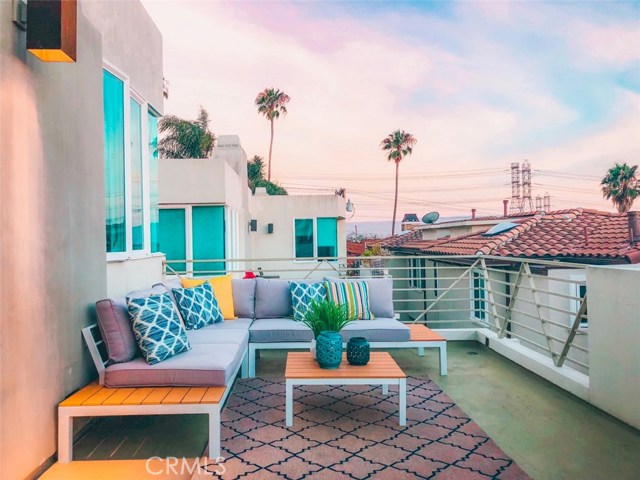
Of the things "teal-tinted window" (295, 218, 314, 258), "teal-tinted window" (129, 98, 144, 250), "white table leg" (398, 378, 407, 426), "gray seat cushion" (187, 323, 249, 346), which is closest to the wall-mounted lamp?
"teal-tinted window" (295, 218, 314, 258)

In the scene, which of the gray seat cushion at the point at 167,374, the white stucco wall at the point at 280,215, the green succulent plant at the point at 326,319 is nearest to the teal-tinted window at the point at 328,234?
the white stucco wall at the point at 280,215

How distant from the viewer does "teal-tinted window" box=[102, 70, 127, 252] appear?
3941mm

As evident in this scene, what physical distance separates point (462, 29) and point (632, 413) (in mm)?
6519

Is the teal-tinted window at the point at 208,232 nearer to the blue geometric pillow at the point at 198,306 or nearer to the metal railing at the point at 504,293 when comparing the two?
the metal railing at the point at 504,293

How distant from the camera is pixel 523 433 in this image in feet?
9.70

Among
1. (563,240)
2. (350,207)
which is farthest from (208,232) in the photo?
(563,240)

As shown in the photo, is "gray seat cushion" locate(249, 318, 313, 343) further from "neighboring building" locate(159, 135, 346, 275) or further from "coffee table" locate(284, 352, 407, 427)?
"neighboring building" locate(159, 135, 346, 275)

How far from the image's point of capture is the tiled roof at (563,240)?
26.0ft

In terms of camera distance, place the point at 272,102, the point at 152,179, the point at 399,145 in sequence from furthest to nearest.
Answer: the point at 399,145 < the point at 272,102 < the point at 152,179

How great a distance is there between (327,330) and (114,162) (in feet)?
8.33

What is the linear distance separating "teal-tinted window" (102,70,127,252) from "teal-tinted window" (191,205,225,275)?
4201mm

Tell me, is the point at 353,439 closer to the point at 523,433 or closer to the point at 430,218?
the point at 523,433

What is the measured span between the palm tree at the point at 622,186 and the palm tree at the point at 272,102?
15.2 metres

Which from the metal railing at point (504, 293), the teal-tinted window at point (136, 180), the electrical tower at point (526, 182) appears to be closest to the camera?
the teal-tinted window at point (136, 180)
